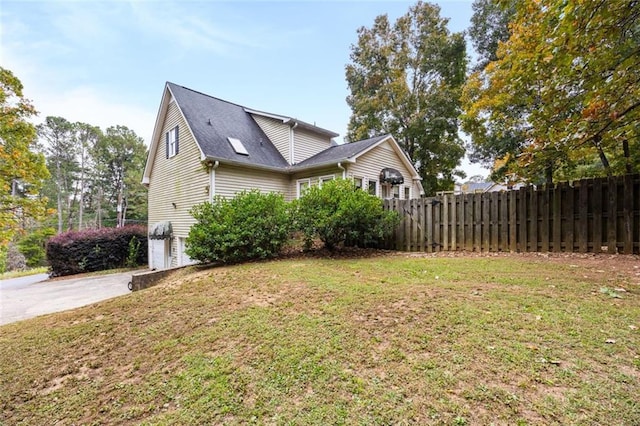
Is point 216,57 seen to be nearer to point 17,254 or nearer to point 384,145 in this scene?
point 384,145

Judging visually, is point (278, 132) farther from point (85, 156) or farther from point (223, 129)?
point (85, 156)

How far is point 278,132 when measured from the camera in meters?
14.4

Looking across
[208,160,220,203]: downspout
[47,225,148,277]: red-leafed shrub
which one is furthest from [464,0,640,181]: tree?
[47,225,148,277]: red-leafed shrub

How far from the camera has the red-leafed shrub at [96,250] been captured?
14.0 m

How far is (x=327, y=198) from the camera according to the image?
299 inches

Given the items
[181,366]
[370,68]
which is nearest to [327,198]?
[181,366]

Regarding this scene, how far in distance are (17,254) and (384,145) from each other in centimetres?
3456

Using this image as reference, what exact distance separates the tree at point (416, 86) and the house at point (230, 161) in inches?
251

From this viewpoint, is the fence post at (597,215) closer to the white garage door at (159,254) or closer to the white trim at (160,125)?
the white trim at (160,125)

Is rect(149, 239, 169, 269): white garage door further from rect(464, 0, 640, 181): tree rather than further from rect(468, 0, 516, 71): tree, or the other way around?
rect(468, 0, 516, 71): tree

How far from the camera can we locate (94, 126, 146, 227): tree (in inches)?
1409

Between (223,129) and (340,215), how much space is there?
27.6 feet

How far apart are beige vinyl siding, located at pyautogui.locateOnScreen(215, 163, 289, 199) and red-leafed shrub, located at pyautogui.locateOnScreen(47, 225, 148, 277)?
26.6 feet

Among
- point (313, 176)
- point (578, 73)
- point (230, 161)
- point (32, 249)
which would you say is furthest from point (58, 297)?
point (32, 249)
